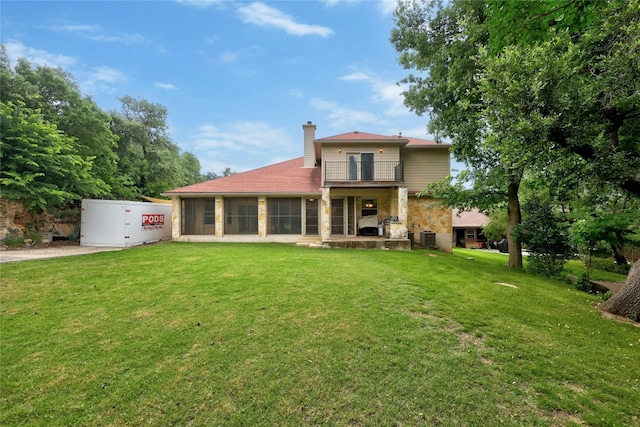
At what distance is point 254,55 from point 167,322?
51.8ft

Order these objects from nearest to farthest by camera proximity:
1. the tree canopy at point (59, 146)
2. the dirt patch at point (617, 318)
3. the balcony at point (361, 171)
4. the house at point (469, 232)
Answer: the dirt patch at point (617, 318) < the tree canopy at point (59, 146) < the balcony at point (361, 171) < the house at point (469, 232)

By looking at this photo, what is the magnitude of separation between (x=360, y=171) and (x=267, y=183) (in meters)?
5.18

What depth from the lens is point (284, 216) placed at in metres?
14.3

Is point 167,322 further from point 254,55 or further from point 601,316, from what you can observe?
point 254,55

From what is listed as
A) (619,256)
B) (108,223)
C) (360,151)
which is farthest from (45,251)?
(619,256)

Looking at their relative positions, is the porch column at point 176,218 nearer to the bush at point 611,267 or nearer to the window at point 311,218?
the window at point 311,218

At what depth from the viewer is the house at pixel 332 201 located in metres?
13.8

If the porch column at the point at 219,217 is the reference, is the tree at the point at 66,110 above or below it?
above

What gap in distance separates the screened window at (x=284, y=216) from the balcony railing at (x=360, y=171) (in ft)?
7.98

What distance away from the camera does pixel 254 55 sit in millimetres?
15172

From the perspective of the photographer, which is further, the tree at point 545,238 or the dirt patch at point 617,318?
the tree at point 545,238

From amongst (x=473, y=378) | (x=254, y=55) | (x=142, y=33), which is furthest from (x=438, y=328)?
(x=254, y=55)

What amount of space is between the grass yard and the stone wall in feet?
27.0

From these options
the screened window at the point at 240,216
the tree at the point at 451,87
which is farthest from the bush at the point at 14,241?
the tree at the point at 451,87
